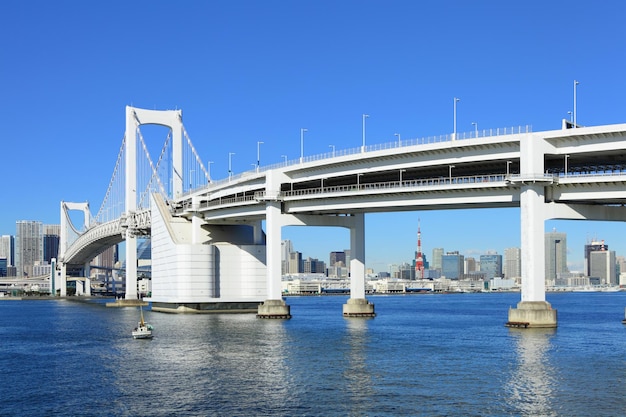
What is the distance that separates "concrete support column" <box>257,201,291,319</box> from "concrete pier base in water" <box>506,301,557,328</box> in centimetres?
3122

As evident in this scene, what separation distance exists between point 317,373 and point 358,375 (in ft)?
8.55

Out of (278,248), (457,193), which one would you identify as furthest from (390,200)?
(278,248)

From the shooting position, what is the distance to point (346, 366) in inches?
2110

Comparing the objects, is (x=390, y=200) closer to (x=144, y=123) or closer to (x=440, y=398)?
(x=440, y=398)

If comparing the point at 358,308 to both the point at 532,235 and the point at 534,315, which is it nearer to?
the point at 534,315

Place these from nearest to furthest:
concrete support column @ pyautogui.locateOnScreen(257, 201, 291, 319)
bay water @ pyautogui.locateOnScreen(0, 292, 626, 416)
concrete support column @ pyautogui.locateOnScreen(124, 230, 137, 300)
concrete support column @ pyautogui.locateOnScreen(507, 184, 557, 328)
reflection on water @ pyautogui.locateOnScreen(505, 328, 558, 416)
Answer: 1. reflection on water @ pyautogui.locateOnScreen(505, 328, 558, 416)
2. bay water @ pyautogui.locateOnScreen(0, 292, 626, 416)
3. concrete support column @ pyautogui.locateOnScreen(507, 184, 557, 328)
4. concrete support column @ pyautogui.locateOnScreen(257, 201, 291, 319)
5. concrete support column @ pyautogui.locateOnScreen(124, 230, 137, 300)

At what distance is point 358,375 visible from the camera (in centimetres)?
4969

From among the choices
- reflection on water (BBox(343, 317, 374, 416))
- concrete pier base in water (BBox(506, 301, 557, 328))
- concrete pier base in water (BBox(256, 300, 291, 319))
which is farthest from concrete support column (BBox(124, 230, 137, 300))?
concrete pier base in water (BBox(506, 301, 557, 328))

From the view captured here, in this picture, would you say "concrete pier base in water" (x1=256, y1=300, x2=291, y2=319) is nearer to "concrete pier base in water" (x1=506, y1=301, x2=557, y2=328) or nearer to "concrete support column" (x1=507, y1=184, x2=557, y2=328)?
"concrete pier base in water" (x1=506, y1=301, x2=557, y2=328)

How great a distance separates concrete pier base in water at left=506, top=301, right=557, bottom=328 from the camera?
72.1 meters

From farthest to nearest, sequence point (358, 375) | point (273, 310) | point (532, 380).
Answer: point (273, 310), point (358, 375), point (532, 380)

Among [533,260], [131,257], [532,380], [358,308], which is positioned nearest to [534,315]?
[533,260]

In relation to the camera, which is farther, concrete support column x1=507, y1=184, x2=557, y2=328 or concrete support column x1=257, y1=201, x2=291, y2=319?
concrete support column x1=257, y1=201, x2=291, y2=319

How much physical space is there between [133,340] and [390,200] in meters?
27.6
